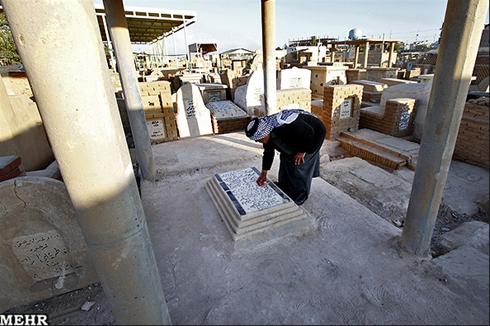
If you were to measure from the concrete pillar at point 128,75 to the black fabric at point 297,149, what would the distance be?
2110mm

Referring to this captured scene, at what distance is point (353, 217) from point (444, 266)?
0.99m

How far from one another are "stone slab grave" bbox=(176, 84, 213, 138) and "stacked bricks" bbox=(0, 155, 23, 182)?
4428mm

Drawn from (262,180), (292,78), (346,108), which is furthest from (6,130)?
(292,78)

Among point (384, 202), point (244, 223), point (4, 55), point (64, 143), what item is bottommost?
point (384, 202)

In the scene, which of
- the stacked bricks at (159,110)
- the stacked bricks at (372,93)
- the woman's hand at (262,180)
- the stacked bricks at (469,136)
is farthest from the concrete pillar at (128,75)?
the stacked bricks at (372,93)

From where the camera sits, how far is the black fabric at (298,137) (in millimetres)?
3076

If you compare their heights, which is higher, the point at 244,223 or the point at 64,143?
the point at 64,143

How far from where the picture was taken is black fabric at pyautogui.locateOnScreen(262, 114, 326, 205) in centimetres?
309

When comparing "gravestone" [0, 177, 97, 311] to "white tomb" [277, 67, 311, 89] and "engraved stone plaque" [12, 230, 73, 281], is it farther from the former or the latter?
"white tomb" [277, 67, 311, 89]

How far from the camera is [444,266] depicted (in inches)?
88.0

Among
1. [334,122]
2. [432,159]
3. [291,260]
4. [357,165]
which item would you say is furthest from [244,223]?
[334,122]

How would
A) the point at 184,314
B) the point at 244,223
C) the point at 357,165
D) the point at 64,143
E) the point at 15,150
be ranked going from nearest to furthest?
1. the point at 64,143
2. the point at 184,314
3. the point at 244,223
4. the point at 15,150
5. the point at 357,165

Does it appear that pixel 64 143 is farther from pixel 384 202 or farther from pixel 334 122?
pixel 334 122

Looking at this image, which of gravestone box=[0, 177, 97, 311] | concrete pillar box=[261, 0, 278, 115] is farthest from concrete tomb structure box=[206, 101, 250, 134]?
gravestone box=[0, 177, 97, 311]
